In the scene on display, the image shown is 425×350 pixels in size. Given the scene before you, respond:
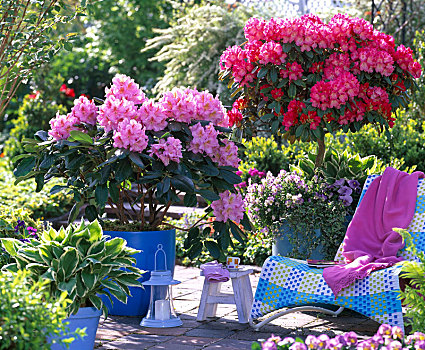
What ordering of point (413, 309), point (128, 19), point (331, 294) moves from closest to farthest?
point (413, 309)
point (331, 294)
point (128, 19)

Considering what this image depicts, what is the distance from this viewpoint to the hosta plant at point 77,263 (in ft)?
9.86

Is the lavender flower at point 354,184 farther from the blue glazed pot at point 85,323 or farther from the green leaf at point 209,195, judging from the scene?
the blue glazed pot at point 85,323

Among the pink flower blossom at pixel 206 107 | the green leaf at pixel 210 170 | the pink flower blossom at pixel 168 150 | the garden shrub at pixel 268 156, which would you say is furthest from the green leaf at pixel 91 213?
the garden shrub at pixel 268 156

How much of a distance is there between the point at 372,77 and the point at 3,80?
2.63 m

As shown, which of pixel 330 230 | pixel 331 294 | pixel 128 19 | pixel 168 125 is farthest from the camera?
pixel 128 19

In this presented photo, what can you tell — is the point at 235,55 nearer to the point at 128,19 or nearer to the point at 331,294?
the point at 331,294

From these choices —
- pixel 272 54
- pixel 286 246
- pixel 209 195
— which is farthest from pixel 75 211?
pixel 272 54

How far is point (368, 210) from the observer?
13.2 feet

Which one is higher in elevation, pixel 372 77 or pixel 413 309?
pixel 372 77

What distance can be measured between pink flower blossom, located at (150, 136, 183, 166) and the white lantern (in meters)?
0.69

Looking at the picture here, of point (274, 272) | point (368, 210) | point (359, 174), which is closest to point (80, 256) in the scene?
point (274, 272)

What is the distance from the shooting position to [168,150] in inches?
144

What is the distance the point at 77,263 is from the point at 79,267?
26 mm

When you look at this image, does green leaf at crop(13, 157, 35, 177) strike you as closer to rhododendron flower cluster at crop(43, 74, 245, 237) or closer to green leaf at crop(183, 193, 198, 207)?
rhododendron flower cluster at crop(43, 74, 245, 237)
